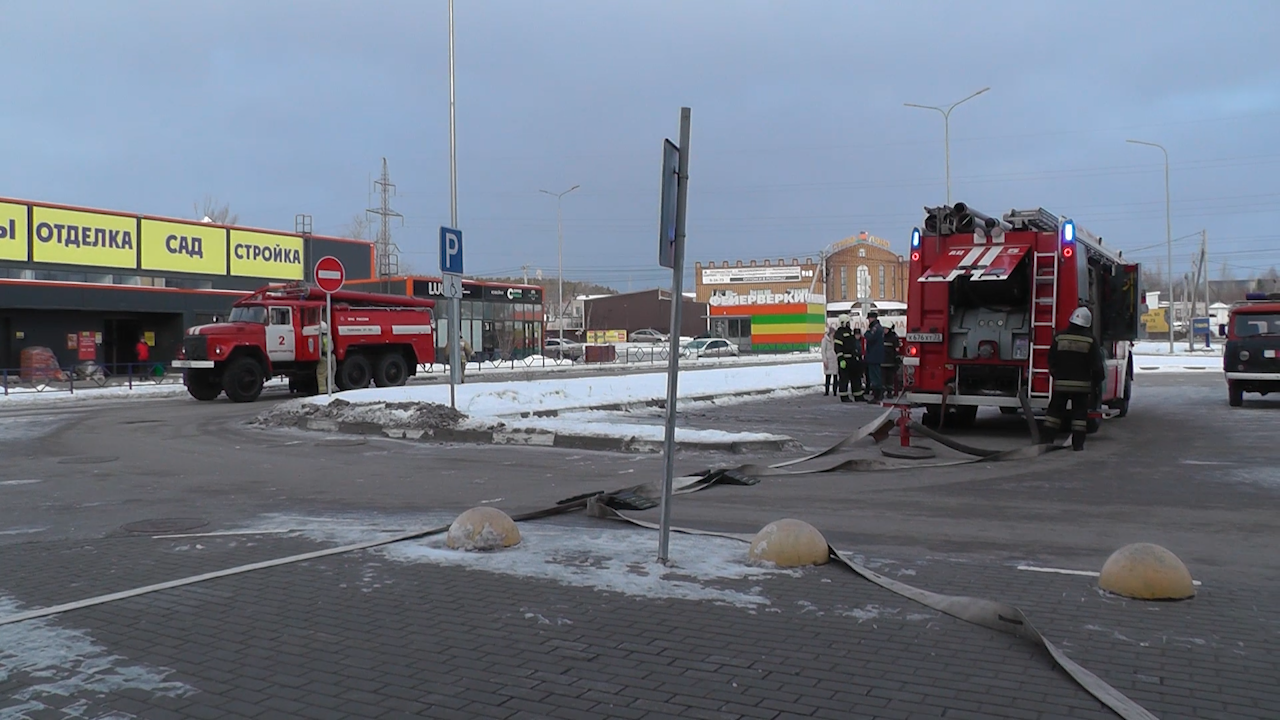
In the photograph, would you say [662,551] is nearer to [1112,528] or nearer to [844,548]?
[844,548]

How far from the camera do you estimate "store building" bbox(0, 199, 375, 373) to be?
1398 inches

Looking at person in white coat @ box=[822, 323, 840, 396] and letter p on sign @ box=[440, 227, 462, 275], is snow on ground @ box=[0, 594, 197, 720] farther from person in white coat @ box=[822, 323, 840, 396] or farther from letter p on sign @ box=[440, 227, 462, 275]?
person in white coat @ box=[822, 323, 840, 396]

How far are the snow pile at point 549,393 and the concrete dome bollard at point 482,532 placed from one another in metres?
9.52

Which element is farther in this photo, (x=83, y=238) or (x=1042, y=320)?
(x=83, y=238)

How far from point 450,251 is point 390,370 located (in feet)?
41.5

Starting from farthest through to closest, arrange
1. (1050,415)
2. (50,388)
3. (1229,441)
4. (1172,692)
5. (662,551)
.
→ (50,388) → (1229,441) → (1050,415) → (662,551) → (1172,692)

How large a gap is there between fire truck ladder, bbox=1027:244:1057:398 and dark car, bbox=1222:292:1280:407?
7.58 meters

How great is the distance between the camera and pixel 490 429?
15.0 meters

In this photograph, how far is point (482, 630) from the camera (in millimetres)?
5105

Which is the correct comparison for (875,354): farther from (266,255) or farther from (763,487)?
(266,255)

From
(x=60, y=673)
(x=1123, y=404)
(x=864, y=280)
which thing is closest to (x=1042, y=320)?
(x=1123, y=404)

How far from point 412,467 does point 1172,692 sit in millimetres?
9147

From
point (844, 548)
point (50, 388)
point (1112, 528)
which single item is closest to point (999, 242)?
point (1112, 528)

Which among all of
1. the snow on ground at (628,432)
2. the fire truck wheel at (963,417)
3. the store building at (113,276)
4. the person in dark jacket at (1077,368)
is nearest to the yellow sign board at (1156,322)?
the store building at (113,276)
